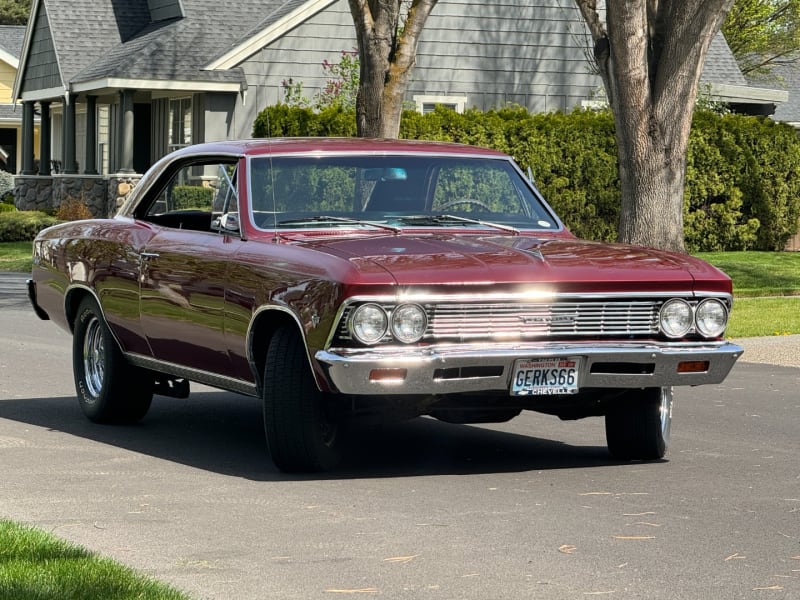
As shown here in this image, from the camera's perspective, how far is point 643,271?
810 cm

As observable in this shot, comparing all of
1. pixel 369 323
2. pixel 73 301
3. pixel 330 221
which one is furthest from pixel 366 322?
pixel 73 301

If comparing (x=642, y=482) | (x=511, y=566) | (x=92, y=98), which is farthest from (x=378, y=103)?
(x=92, y=98)

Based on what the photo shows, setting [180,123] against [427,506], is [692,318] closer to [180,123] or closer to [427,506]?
[427,506]

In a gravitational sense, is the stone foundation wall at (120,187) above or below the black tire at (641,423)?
below

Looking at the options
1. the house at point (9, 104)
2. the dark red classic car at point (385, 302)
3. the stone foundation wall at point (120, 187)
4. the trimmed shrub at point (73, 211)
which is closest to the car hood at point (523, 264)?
the dark red classic car at point (385, 302)

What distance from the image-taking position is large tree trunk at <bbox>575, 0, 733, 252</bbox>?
1694cm

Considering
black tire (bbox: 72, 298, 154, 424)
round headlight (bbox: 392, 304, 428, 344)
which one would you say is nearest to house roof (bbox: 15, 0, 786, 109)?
black tire (bbox: 72, 298, 154, 424)

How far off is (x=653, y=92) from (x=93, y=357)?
8839 millimetres

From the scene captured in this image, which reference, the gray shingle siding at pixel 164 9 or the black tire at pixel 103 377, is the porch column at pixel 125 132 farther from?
the black tire at pixel 103 377

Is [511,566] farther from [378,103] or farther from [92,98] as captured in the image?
[92,98]

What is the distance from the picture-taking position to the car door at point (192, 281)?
8.74m

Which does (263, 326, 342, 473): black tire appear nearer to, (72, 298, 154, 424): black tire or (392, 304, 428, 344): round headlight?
(392, 304, 428, 344): round headlight

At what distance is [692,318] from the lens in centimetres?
820

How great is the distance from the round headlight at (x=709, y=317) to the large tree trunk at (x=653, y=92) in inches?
352
